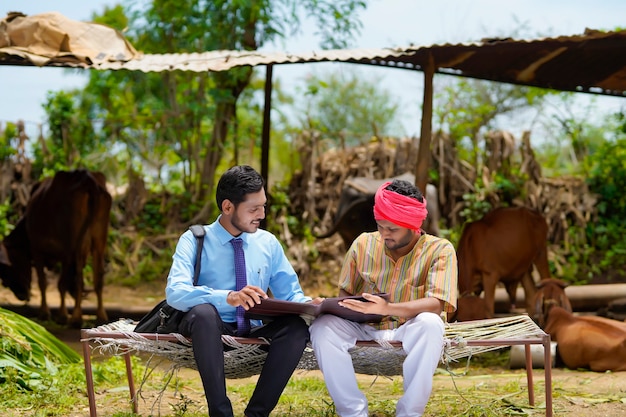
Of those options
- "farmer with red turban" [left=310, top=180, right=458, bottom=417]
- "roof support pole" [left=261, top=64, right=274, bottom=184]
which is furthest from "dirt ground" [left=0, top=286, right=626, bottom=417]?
"roof support pole" [left=261, top=64, right=274, bottom=184]

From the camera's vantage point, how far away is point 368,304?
4426mm

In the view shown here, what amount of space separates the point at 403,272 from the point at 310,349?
646 millimetres

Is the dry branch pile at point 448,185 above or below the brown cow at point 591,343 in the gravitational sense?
above

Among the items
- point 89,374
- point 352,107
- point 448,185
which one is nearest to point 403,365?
point 89,374

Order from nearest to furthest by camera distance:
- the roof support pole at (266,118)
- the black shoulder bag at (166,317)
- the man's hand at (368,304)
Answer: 1. the man's hand at (368,304)
2. the black shoulder bag at (166,317)
3. the roof support pole at (266,118)

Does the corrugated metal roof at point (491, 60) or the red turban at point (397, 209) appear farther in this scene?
the corrugated metal roof at point (491, 60)

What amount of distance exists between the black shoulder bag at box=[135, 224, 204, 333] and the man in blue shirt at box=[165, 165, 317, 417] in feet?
0.13

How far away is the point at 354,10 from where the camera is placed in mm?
14047

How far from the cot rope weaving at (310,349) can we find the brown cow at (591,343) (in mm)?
2475

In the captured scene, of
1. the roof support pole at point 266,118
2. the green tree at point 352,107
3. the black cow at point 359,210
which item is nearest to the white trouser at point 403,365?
the roof support pole at point 266,118

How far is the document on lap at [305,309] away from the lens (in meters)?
4.35

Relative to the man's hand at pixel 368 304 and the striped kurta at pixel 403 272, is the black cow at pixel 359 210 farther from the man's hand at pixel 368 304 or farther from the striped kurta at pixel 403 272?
the man's hand at pixel 368 304

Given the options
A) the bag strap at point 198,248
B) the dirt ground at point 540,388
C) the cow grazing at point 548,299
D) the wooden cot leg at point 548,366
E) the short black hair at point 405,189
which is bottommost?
the dirt ground at point 540,388

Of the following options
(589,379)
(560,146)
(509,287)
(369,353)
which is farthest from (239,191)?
(560,146)
